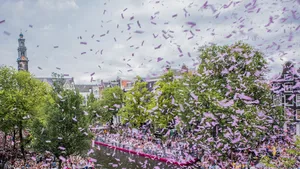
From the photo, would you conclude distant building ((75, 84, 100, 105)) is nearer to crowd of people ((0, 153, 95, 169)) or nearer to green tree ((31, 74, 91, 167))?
crowd of people ((0, 153, 95, 169))

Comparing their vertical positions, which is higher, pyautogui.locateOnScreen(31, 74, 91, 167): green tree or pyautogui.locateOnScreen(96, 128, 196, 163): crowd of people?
pyautogui.locateOnScreen(31, 74, 91, 167): green tree

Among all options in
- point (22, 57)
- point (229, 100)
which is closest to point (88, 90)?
point (22, 57)

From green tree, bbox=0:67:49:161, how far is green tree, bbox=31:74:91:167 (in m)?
4.76

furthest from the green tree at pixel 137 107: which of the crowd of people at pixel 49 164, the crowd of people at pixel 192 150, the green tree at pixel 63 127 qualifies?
the green tree at pixel 63 127

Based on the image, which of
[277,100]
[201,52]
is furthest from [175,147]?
[277,100]

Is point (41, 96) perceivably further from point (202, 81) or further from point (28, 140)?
point (202, 81)

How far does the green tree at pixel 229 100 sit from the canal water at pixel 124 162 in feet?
14.4

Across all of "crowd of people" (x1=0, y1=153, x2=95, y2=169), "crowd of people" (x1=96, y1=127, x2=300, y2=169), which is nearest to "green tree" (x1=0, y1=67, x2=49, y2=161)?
"crowd of people" (x1=0, y1=153, x2=95, y2=169)

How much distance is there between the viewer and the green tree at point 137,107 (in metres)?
43.7

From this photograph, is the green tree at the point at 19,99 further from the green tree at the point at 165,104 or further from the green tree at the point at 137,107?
the green tree at the point at 165,104

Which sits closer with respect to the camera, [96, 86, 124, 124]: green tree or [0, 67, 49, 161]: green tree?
[0, 67, 49, 161]: green tree

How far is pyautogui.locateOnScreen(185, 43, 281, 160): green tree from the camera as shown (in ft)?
79.3

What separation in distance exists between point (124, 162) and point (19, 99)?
14185 mm

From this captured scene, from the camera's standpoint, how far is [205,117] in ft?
83.9
